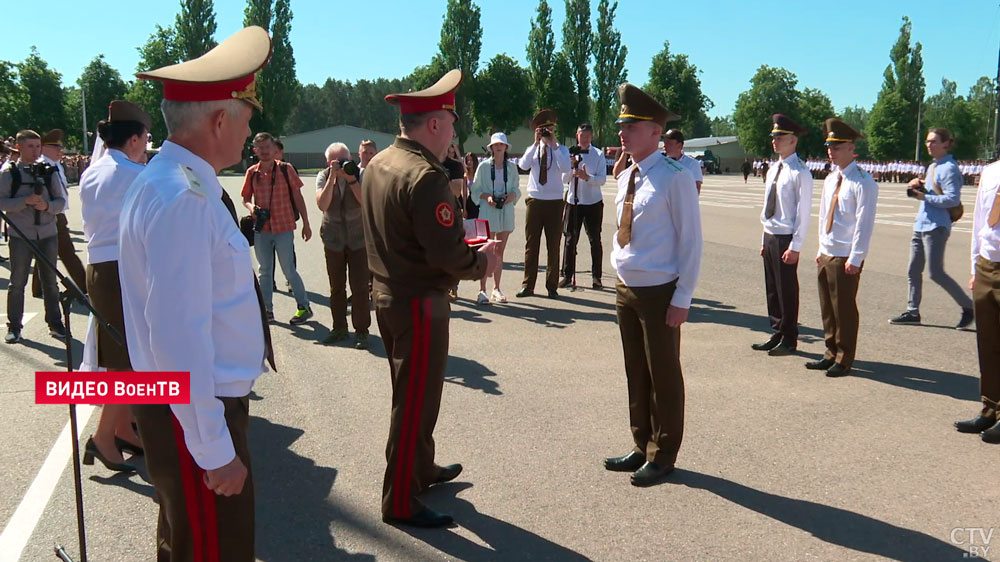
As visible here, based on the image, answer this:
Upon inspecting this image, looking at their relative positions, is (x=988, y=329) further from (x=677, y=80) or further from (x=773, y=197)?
(x=677, y=80)

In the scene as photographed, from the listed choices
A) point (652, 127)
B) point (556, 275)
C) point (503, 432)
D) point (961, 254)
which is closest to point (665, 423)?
point (503, 432)

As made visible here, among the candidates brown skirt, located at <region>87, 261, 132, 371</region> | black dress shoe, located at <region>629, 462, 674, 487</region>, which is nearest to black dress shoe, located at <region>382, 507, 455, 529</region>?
black dress shoe, located at <region>629, 462, 674, 487</region>

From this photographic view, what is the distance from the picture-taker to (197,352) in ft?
6.85

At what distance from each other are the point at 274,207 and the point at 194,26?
75.1m

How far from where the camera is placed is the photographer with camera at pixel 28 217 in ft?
24.9

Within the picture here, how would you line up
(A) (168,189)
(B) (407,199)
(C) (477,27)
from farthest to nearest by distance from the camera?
(C) (477,27), (B) (407,199), (A) (168,189)

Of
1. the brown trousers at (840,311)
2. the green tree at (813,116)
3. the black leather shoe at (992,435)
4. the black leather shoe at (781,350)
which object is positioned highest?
the green tree at (813,116)

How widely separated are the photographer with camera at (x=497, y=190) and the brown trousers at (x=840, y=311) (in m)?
4.28

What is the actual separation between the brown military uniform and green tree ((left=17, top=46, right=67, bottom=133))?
3556 inches

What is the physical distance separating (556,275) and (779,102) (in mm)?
92003

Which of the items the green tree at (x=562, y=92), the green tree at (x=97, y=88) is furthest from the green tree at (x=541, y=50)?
the green tree at (x=97, y=88)

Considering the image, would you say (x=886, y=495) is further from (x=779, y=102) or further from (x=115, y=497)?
(x=779, y=102)

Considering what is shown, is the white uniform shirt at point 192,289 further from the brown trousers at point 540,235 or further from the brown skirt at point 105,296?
the brown trousers at point 540,235

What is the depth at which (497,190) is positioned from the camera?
1017cm
